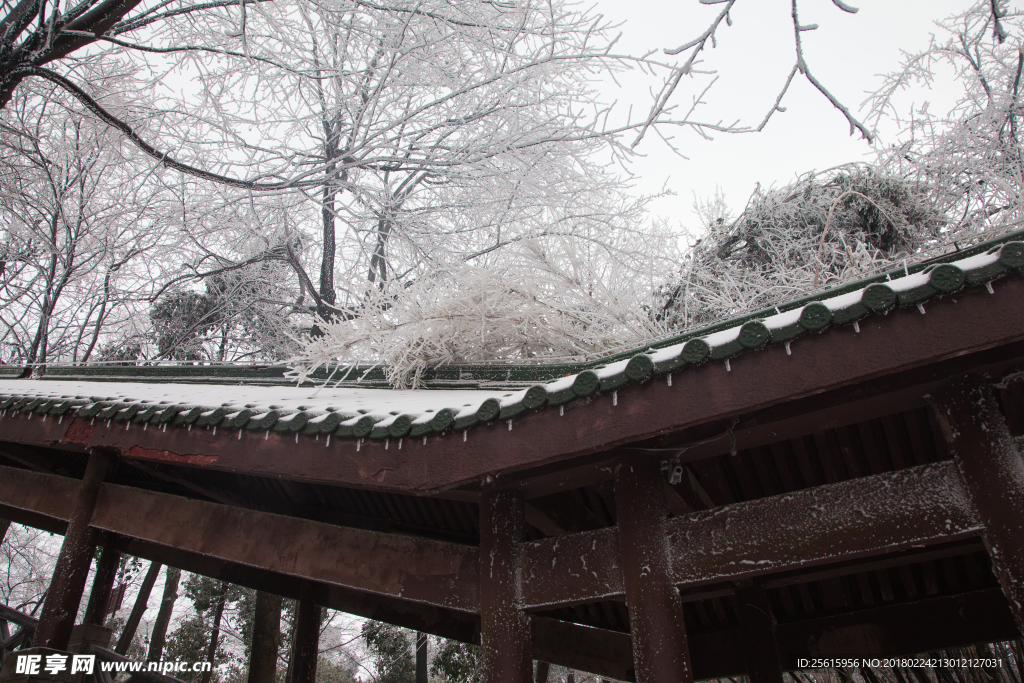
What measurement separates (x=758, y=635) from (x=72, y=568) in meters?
4.23

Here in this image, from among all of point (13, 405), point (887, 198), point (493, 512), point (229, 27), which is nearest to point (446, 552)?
point (493, 512)

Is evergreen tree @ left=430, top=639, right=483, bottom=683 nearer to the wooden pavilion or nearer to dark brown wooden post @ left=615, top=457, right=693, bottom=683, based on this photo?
the wooden pavilion

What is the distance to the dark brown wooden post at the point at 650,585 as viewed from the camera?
2.10m

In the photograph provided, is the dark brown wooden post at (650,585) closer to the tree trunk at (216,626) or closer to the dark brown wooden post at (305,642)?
the dark brown wooden post at (305,642)

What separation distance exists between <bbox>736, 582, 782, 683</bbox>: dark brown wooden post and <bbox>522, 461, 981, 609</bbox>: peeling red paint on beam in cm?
201

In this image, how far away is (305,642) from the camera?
Answer: 4.69 meters

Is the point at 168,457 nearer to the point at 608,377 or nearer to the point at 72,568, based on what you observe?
the point at 72,568

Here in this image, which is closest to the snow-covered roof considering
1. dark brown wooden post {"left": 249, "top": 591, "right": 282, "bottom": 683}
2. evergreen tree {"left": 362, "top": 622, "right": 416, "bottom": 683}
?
dark brown wooden post {"left": 249, "top": 591, "right": 282, "bottom": 683}

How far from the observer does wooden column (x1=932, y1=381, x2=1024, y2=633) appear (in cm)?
178

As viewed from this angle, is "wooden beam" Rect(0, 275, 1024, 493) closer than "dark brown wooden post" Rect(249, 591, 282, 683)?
Yes

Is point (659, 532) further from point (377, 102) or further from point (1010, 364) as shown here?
point (377, 102)

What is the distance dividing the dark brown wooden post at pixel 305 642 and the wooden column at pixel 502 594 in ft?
9.07

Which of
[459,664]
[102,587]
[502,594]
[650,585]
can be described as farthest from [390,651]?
[650,585]

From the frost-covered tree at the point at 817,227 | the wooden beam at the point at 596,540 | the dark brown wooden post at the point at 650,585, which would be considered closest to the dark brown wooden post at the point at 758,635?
the wooden beam at the point at 596,540
